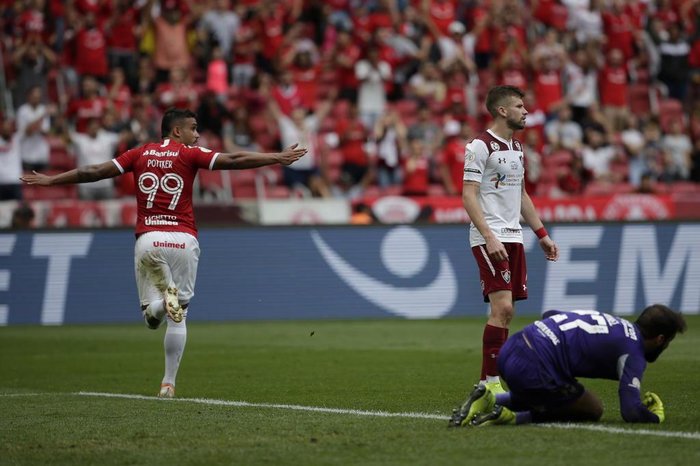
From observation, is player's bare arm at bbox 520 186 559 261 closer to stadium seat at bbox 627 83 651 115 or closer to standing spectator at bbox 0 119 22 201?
standing spectator at bbox 0 119 22 201

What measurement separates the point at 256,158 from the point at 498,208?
2.04 meters

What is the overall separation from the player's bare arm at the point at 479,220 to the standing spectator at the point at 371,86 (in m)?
15.8

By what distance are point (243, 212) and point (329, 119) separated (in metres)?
4.08

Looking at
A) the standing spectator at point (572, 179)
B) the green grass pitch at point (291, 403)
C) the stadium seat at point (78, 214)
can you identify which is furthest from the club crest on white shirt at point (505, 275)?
the standing spectator at point (572, 179)

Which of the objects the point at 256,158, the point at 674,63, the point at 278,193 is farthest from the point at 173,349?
the point at 674,63

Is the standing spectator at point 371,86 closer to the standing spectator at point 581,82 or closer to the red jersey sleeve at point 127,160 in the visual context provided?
the standing spectator at point 581,82

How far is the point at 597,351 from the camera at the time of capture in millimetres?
7969

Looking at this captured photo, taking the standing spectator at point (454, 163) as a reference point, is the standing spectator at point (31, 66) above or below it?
above

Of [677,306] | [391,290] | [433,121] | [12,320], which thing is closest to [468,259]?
[391,290]

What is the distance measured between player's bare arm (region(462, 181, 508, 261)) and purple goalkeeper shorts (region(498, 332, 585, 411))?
1.26 metres

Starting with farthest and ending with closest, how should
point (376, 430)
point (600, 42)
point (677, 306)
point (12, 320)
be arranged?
1. point (600, 42)
2. point (677, 306)
3. point (12, 320)
4. point (376, 430)

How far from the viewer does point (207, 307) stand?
19922mm

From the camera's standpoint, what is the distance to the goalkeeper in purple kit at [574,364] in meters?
7.91

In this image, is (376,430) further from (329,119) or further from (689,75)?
(689,75)
